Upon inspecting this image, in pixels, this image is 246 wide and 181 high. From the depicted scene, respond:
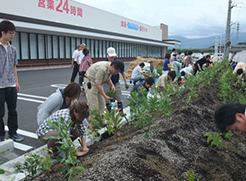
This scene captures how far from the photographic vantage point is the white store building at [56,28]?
57.0ft

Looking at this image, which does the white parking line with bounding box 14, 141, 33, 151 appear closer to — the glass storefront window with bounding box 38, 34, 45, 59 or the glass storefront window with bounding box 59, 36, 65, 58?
the glass storefront window with bounding box 38, 34, 45, 59

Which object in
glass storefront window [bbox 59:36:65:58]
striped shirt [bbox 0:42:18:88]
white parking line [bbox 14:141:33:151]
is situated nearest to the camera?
striped shirt [bbox 0:42:18:88]

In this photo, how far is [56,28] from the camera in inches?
763

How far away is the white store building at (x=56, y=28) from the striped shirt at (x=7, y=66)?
13487mm

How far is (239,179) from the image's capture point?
2.86 meters

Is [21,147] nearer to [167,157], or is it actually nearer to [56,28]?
[167,157]

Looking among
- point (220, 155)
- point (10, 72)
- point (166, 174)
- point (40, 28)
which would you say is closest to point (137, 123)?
point (166, 174)

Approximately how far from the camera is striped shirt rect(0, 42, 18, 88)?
3.51 meters

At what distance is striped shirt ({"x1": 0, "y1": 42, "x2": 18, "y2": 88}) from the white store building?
531 inches

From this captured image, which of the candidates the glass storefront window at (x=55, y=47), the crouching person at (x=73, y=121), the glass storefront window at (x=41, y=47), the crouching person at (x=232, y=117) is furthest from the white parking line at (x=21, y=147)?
the glass storefront window at (x=55, y=47)

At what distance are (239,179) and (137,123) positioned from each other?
146 centimetres

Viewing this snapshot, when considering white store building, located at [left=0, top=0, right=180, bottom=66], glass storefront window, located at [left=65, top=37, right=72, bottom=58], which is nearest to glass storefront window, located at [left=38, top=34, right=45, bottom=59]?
white store building, located at [left=0, top=0, right=180, bottom=66]

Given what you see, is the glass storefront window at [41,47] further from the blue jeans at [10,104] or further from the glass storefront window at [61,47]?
the blue jeans at [10,104]

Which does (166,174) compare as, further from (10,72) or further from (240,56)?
(240,56)
